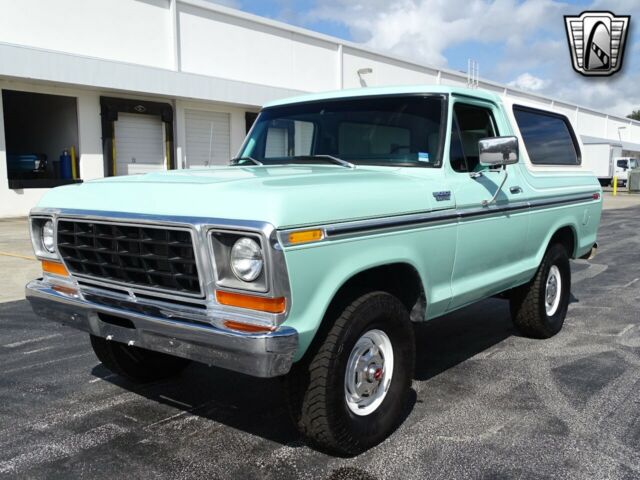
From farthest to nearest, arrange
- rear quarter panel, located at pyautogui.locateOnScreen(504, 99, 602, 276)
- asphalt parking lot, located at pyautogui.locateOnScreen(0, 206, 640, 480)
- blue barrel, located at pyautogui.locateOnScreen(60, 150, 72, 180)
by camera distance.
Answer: blue barrel, located at pyautogui.locateOnScreen(60, 150, 72, 180)
rear quarter panel, located at pyautogui.locateOnScreen(504, 99, 602, 276)
asphalt parking lot, located at pyautogui.locateOnScreen(0, 206, 640, 480)

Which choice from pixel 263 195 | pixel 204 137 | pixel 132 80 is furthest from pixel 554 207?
pixel 204 137

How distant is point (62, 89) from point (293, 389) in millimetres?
15638

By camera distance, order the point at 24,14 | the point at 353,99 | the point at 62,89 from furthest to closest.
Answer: the point at 62,89 → the point at 24,14 → the point at 353,99

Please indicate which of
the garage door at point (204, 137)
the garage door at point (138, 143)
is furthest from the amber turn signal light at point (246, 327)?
the garage door at point (204, 137)

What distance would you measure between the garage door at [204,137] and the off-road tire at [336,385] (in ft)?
54.1

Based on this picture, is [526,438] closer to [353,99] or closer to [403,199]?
[403,199]

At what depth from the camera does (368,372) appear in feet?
10.7

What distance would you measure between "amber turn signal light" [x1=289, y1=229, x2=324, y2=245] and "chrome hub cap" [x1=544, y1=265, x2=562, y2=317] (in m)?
3.32

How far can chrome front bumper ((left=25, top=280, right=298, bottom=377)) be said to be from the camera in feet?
8.67

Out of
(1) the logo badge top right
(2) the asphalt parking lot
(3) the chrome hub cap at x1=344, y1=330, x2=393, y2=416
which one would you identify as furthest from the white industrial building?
(3) the chrome hub cap at x1=344, y1=330, x2=393, y2=416

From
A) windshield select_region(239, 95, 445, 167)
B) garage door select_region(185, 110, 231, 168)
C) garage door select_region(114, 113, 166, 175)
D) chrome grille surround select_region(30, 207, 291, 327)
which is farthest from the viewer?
garage door select_region(185, 110, 231, 168)

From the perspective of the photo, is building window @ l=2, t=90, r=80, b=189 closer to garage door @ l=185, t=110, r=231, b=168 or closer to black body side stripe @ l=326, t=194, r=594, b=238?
garage door @ l=185, t=110, r=231, b=168

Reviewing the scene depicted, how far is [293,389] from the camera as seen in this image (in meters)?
3.00

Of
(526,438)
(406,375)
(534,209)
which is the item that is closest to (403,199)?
(406,375)
